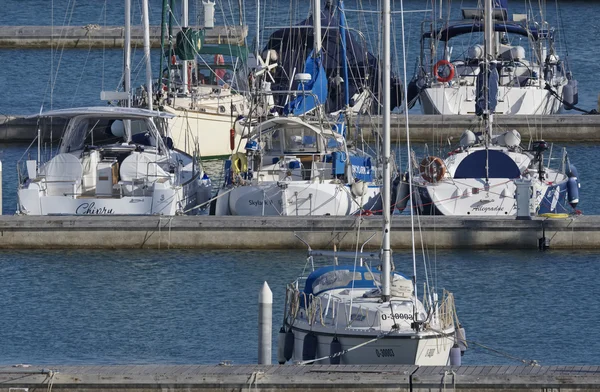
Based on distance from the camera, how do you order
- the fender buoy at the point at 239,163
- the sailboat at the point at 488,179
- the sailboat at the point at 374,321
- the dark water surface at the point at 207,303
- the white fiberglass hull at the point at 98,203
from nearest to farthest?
the sailboat at the point at 374,321 → the dark water surface at the point at 207,303 → the white fiberglass hull at the point at 98,203 → the fender buoy at the point at 239,163 → the sailboat at the point at 488,179

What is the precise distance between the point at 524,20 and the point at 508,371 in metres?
30.5

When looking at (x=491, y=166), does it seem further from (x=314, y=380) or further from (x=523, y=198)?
(x=314, y=380)

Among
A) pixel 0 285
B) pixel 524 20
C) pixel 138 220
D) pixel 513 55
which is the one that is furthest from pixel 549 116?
pixel 0 285

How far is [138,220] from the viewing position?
32656mm

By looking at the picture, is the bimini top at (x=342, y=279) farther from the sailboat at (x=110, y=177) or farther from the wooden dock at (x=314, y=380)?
the sailboat at (x=110, y=177)

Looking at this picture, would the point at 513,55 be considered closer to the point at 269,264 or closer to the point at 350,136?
the point at 350,136

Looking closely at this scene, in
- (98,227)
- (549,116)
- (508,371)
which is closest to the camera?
(508,371)

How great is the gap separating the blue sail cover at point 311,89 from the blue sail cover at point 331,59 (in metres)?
1.79

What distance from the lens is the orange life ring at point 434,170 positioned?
34.2 m

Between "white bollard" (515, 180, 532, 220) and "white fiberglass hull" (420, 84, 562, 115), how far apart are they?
45.4 feet

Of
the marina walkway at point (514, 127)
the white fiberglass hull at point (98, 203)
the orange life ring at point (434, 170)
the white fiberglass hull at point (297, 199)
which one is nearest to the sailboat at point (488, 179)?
the orange life ring at point (434, 170)

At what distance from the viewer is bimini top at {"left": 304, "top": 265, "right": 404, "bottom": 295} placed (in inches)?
969

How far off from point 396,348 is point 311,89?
16157mm

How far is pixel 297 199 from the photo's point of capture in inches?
1312
